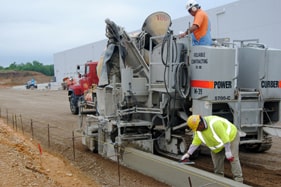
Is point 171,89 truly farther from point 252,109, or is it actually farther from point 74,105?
point 74,105

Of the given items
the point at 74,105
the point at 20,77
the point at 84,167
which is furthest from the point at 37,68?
the point at 84,167

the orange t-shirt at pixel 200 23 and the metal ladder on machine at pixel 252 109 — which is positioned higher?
the orange t-shirt at pixel 200 23

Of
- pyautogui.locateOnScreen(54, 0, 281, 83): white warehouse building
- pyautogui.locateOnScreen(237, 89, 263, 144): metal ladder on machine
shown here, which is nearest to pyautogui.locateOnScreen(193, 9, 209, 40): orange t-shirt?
pyautogui.locateOnScreen(237, 89, 263, 144): metal ladder on machine

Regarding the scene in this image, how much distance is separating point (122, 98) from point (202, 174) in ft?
10.7

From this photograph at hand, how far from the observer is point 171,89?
7.24 metres

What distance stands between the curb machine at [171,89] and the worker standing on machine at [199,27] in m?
0.21

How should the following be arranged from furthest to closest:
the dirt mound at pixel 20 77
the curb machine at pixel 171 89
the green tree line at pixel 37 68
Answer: the green tree line at pixel 37 68
the dirt mound at pixel 20 77
the curb machine at pixel 171 89

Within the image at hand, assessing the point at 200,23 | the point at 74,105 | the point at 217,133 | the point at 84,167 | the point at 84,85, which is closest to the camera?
the point at 217,133

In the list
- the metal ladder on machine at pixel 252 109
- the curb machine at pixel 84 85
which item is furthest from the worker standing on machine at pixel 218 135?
the curb machine at pixel 84 85

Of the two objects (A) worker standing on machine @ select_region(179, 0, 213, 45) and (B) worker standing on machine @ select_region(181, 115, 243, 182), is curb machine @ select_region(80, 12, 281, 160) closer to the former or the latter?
(A) worker standing on machine @ select_region(179, 0, 213, 45)

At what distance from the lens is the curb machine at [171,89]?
22.6 ft

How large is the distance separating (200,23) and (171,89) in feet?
4.56

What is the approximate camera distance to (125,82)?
27.4 ft

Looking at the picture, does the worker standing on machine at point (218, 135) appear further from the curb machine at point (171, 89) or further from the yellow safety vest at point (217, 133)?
the curb machine at point (171, 89)
